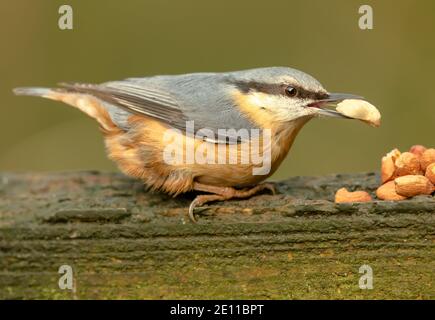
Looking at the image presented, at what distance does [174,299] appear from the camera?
2.58m

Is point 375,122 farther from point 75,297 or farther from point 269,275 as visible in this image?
point 75,297

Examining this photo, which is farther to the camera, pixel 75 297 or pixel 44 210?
pixel 44 210

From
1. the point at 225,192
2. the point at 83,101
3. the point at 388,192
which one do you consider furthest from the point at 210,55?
the point at 388,192

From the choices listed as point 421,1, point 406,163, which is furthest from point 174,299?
point 421,1

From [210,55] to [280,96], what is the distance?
2195 mm

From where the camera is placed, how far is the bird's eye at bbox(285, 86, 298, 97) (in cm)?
329

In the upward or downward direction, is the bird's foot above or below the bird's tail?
below

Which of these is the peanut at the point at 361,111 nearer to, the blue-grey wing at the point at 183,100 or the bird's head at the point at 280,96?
the bird's head at the point at 280,96

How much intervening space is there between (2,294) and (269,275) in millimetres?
986

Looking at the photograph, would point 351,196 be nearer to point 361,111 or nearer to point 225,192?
point 361,111

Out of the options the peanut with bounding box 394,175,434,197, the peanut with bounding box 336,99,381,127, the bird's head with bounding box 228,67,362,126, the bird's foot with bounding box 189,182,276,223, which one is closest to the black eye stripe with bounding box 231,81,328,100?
the bird's head with bounding box 228,67,362,126

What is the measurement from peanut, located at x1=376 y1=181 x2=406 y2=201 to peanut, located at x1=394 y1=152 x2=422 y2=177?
2.6 inches

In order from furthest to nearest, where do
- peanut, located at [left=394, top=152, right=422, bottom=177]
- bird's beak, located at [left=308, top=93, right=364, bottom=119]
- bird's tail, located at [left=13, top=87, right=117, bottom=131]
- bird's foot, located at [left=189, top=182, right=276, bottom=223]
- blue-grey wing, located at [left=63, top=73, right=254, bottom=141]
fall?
bird's tail, located at [left=13, top=87, right=117, bottom=131], blue-grey wing, located at [left=63, top=73, right=254, bottom=141], bird's beak, located at [left=308, top=93, right=364, bottom=119], bird's foot, located at [left=189, top=182, right=276, bottom=223], peanut, located at [left=394, top=152, right=422, bottom=177]
